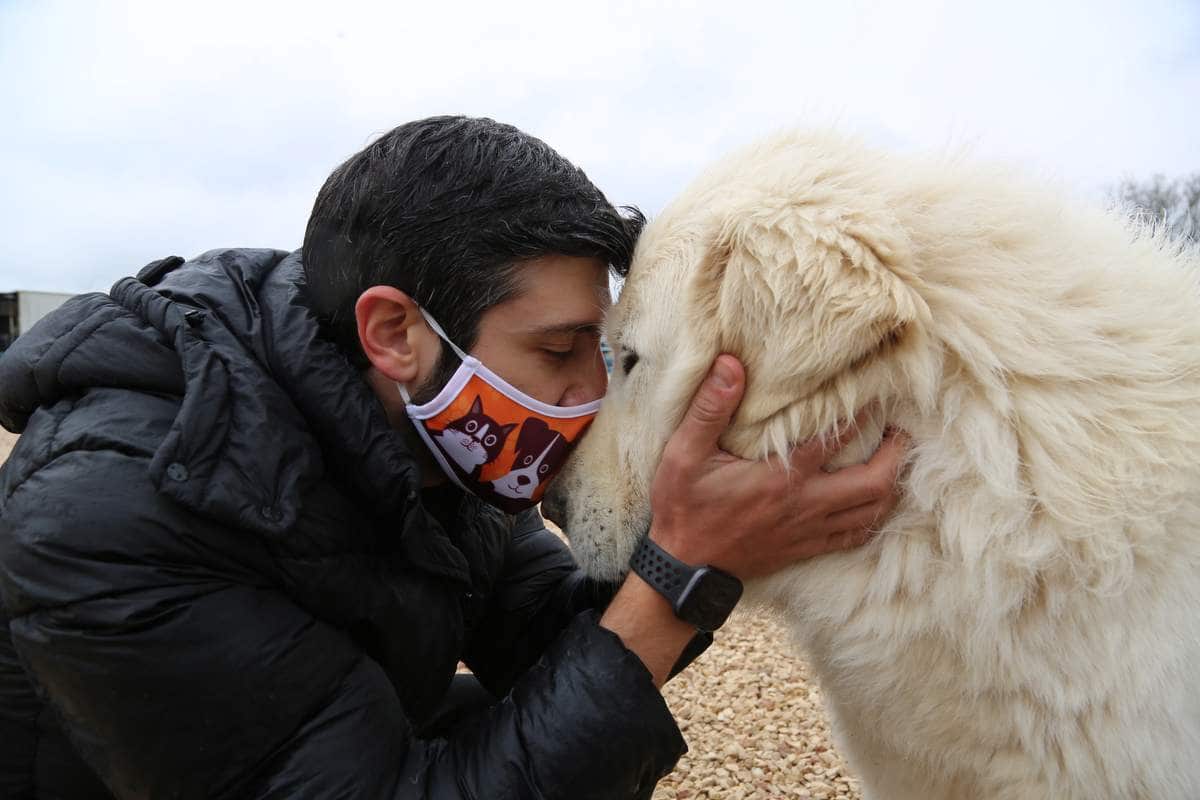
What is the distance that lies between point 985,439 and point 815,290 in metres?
0.47

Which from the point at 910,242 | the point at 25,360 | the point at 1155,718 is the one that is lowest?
the point at 1155,718

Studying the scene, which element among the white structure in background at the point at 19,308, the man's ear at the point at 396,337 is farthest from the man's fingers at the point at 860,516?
the white structure in background at the point at 19,308

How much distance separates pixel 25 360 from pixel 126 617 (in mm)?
694

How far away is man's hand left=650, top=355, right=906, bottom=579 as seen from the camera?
1.73 metres

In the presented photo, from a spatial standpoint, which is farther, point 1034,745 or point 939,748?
point 939,748

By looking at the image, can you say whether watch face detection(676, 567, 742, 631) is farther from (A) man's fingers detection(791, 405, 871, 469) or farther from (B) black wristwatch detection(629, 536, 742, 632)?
(A) man's fingers detection(791, 405, 871, 469)

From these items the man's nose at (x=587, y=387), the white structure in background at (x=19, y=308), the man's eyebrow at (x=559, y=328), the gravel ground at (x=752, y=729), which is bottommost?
the white structure in background at (x=19, y=308)

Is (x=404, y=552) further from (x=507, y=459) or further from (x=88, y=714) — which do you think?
(x=88, y=714)

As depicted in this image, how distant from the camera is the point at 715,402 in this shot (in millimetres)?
1789

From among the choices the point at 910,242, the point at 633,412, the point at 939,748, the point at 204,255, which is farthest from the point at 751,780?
the point at 204,255

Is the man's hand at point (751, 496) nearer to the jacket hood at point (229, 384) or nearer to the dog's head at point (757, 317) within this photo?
the dog's head at point (757, 317)

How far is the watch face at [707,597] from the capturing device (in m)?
1.84

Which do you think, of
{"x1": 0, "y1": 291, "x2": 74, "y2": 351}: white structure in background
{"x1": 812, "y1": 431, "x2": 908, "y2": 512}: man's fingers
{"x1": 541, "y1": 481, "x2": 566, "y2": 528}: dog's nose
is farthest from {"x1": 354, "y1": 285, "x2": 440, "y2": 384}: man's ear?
{"x1": 0, "y1": 291, "x2": 74, "y2": 351}: white structure in background

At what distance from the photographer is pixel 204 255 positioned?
2244 mm
